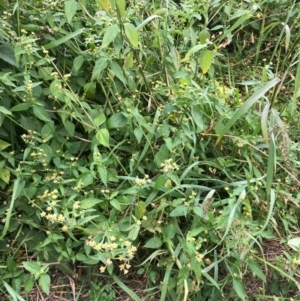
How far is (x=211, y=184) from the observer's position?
5.59 ft

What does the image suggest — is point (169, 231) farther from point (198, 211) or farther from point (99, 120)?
point (99, 120)

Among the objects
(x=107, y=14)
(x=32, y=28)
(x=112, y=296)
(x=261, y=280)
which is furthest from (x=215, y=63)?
(x=112, y=296)

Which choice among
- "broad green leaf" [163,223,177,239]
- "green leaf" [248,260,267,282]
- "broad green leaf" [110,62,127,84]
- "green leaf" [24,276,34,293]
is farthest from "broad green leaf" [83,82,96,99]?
"green leaf" [248,260,267,282]

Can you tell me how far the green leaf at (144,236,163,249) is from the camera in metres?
1.49

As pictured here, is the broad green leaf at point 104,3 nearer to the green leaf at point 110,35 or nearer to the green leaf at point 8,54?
the green leaf at point 110,35

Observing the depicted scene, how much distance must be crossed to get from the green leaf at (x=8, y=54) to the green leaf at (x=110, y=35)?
39 centimetres

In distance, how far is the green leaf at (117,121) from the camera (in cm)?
157

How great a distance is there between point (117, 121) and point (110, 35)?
0.33 m

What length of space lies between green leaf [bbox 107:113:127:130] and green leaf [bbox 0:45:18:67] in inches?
15.1

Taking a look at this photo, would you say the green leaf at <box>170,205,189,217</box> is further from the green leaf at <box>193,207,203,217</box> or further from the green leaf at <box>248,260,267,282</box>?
the green leaf at <box>248,260,267,282</box>

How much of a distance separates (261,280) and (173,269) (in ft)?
1.14

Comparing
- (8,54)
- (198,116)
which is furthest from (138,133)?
(8,54)

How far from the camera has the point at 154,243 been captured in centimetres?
150

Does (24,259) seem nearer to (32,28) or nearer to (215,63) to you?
(32,28)
